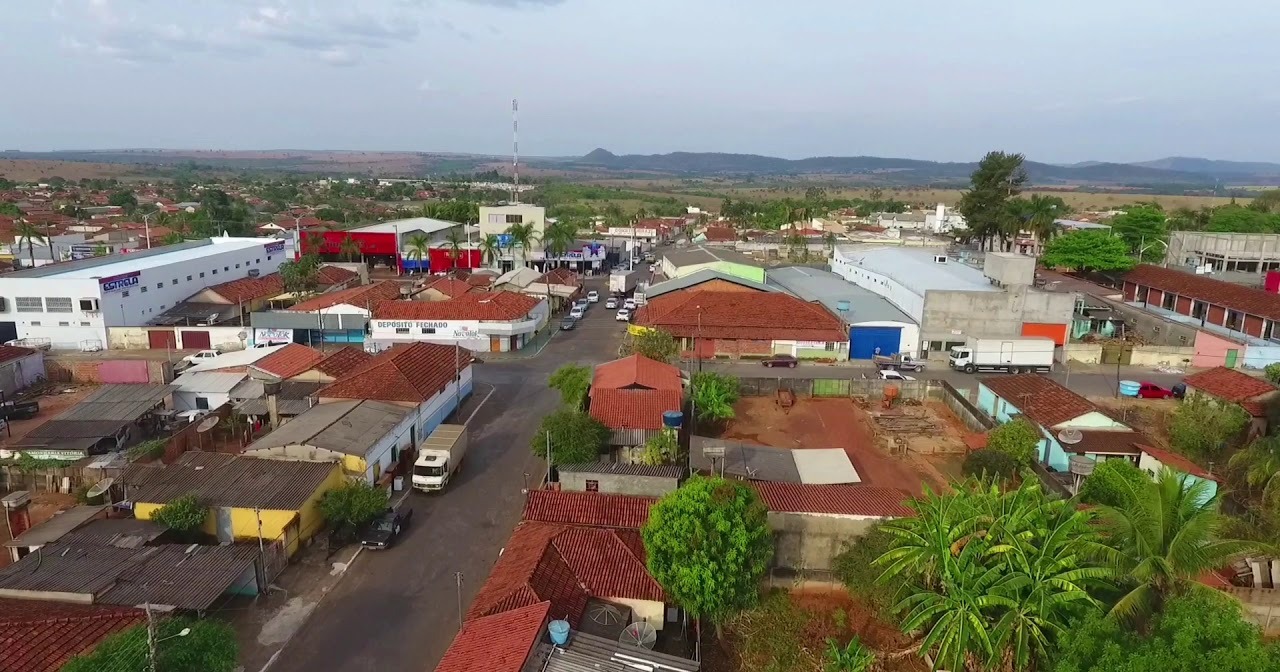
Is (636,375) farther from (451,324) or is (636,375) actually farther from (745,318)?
(451,324)

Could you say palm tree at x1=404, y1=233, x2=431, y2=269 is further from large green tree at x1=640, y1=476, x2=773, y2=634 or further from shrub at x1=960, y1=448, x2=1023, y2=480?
large green tree at x1=640, y1=476, x2=773, y2=634

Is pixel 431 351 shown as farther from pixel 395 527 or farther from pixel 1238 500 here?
pixel 1238 500

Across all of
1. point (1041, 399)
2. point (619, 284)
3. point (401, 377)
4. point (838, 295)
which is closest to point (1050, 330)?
point (838, 295)

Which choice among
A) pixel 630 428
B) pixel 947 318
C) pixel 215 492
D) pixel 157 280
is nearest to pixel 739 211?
pixel 947 318

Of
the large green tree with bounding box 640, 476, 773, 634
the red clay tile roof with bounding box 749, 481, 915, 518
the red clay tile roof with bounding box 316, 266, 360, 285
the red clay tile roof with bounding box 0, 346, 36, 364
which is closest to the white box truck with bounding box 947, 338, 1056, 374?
the red clay tile roof with bounding box 749, 481, 915, 518

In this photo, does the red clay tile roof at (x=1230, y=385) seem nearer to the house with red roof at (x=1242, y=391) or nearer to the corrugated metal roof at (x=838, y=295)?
the house with red roof at (x=1242, y=391)

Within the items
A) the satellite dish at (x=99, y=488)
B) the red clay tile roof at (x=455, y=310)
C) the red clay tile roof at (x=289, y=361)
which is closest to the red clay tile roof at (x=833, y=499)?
the satellite dish at (x=99, y=488)
